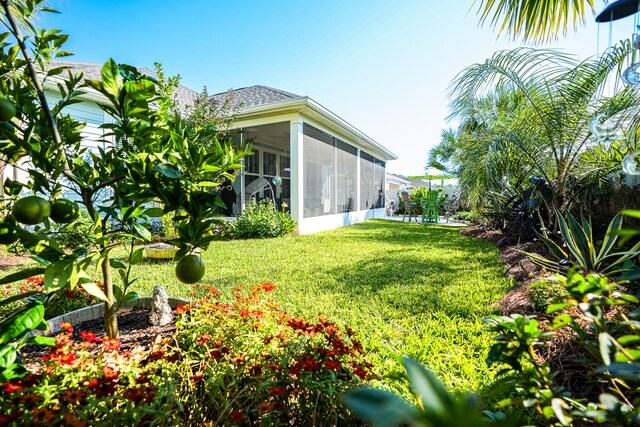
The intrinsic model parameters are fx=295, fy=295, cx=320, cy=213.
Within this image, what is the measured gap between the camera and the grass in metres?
2.10

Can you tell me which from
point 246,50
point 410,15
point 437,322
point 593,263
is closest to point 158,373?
point 437,322

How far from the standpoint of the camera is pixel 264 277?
4.03 metres

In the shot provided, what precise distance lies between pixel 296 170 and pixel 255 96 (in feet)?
11.7

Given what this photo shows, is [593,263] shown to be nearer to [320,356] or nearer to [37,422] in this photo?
[320,356]

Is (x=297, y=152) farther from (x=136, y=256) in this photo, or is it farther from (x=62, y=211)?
(x=62, y=211)

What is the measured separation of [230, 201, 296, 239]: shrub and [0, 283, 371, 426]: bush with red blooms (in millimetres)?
6194

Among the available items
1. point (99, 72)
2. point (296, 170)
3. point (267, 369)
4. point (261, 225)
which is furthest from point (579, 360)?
point (99, 72)

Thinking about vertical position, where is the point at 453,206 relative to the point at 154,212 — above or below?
above

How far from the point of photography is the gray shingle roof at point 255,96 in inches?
354

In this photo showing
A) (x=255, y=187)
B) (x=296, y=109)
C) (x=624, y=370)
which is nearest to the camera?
(x=624, y=370)

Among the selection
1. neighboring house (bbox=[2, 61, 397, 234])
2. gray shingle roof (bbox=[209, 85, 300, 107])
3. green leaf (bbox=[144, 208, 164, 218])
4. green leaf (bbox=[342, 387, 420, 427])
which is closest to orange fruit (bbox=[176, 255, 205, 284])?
green leaf (bbox=[144, 208, 164, 218])

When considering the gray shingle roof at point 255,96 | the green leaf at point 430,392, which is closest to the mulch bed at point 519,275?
the green leaf at point 430,392

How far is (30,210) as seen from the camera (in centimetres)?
90

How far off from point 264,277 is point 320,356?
277cm
